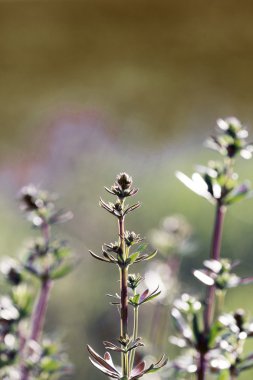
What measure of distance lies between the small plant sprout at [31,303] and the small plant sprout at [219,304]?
7 centimetres

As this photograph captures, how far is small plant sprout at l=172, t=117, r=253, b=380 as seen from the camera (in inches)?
11.4

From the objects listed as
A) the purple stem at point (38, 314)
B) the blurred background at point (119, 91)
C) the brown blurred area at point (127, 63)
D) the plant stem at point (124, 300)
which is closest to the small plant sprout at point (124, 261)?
the plant stem at point (124, 300)

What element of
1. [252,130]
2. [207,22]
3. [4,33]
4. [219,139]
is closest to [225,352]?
[219,139]

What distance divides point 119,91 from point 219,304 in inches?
48.4

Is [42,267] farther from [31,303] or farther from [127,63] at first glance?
[127,63]

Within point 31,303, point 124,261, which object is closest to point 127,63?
point 31,303

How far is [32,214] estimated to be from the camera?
0.34 metres

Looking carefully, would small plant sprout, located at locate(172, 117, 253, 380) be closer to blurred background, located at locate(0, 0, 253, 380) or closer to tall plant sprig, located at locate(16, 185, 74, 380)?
tall plant sprig, located at locate(16, 185, 74, 380)

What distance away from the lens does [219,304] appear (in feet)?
1.05

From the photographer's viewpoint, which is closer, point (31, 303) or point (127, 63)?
point (31, 303)

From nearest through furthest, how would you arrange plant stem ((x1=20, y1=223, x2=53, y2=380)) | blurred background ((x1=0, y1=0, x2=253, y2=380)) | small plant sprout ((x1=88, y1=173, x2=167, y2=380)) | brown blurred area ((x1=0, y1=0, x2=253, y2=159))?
small plant sprout ((x1=88, y1=173, x2=167, y2=380)) → plant stem ((x1=20, y1=223, x2=53, y2=380)) → blurred background ((x1=0, y1=0, x2=253, y2=380)) → brown blurred area ((x1=0, y1=0, x2=253, y2=159))

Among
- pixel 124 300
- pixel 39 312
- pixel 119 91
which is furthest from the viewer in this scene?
pixel 119 91

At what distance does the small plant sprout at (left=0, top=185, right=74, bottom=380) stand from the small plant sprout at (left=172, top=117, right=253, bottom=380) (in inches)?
2.8

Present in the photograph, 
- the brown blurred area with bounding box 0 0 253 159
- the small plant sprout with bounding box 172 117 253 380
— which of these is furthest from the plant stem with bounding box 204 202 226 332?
the brown blurred area with bounding box 0 0 253 159
